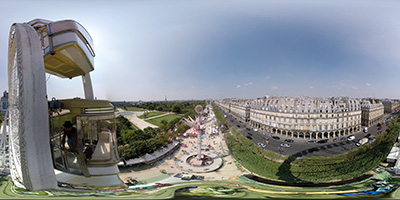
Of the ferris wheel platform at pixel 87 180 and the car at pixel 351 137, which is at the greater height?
the ferris wheel platform at pixel 87 180

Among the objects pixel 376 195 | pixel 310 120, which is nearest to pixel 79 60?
pixel 376 195

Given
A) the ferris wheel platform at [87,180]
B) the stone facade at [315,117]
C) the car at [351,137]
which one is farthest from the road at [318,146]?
the ferris wheel platform at [87,180]

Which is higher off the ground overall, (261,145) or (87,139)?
(87,139)

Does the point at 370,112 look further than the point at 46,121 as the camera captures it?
Yes

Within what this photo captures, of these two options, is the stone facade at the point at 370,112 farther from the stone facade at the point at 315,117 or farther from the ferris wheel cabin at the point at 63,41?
the ferris wheel cabin at the point at 63,41

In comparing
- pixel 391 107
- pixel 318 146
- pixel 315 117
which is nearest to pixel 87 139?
pixel 318 146

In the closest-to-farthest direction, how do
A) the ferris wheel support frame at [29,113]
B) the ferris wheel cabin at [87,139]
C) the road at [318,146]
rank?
the ferris wheel support frame at [29,113] < the ferris wheel cabin at [87,139] < the road at [318,146]

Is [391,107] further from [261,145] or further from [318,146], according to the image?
[261,145]

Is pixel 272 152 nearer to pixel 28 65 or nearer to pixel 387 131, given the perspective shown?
pixel 387 131
